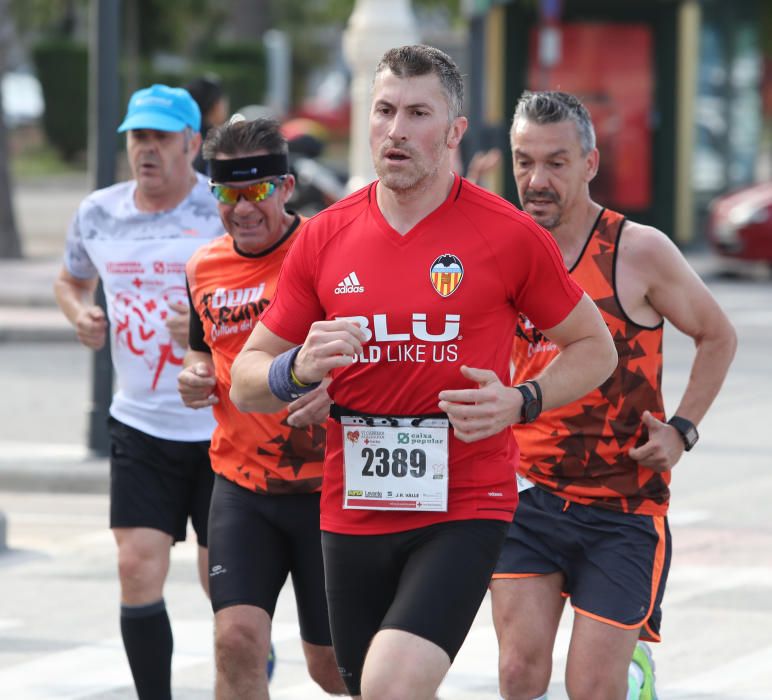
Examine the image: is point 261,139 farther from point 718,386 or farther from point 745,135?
point 745,135

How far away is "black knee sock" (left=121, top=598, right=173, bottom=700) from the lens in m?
5.71

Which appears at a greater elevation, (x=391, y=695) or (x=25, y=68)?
(x=391, y=695)

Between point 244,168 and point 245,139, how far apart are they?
0.10 meters

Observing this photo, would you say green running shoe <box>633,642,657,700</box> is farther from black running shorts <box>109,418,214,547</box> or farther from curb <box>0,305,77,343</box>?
curb <box>0,305,77,343</box>

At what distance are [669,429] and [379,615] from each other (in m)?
1.13

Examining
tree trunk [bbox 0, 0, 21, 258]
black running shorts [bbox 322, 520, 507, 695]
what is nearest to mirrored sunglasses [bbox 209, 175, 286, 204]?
black running shorts [bbox 322, 520, 507, 695]

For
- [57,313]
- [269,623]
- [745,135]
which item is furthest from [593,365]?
[745,135]

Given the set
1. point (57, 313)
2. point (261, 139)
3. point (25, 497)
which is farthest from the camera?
point (57, 313)

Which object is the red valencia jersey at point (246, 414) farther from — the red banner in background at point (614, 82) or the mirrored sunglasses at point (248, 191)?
the red banner in background at point (614, 82)

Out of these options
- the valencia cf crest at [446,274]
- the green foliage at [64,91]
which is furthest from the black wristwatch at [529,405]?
the green foliage at [64,91]

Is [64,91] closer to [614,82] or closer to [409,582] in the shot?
[614,82]

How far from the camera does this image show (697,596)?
779 cm

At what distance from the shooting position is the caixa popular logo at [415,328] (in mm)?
4230

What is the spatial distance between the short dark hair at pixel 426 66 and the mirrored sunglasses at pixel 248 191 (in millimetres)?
1124
